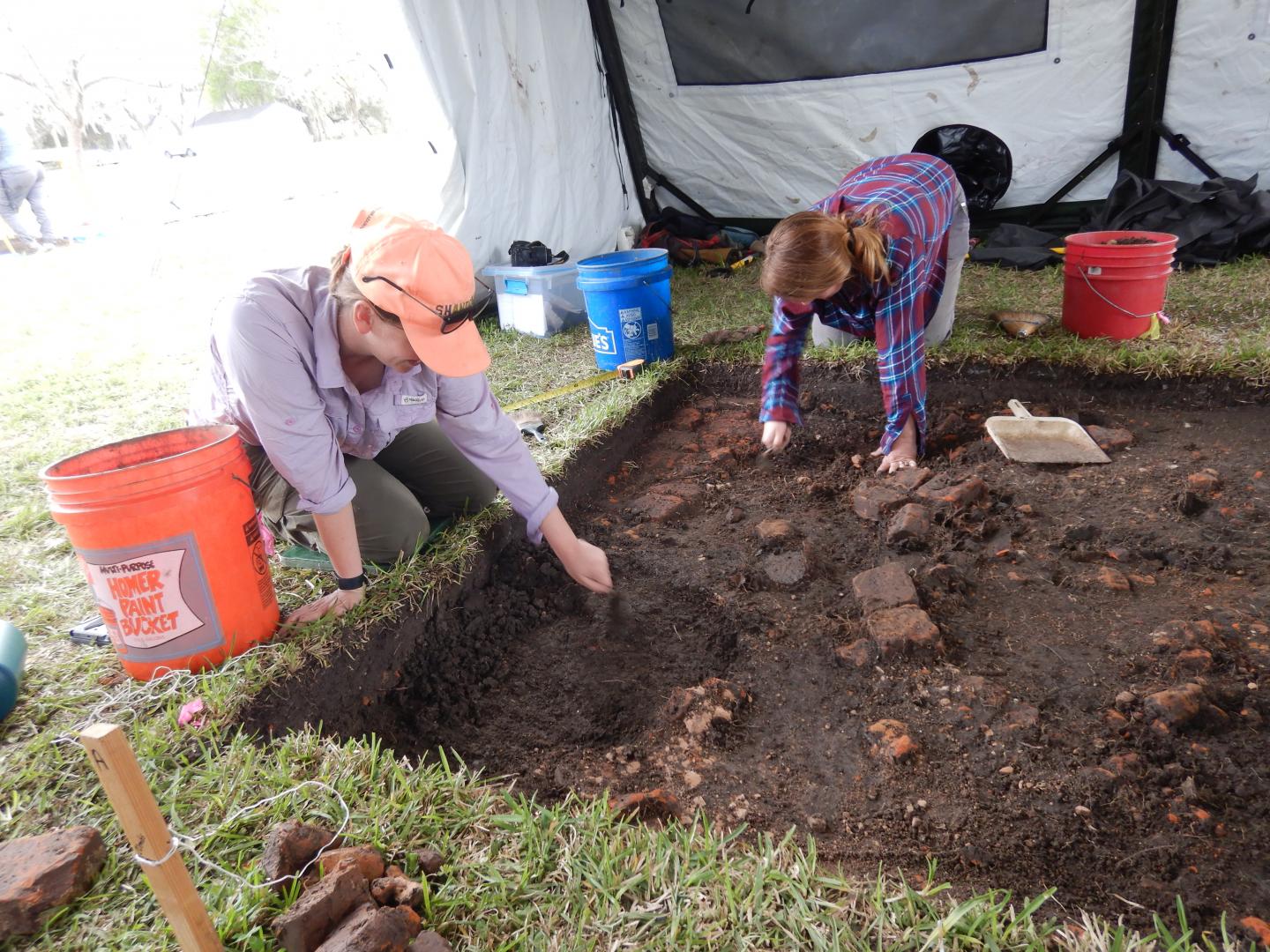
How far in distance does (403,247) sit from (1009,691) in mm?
1706

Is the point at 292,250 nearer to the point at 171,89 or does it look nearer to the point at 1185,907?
the point at 171,89

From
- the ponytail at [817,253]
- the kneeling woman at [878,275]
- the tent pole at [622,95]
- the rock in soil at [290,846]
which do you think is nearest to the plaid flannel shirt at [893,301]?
the kneeling woman at [878,275]

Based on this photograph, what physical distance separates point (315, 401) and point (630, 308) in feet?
7.14

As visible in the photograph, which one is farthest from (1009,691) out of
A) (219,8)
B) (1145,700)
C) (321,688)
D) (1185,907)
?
(219,8)

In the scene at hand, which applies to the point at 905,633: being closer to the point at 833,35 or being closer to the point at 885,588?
the point at 885,588

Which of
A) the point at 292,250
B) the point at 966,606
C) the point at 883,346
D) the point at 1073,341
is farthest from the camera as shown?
the point at 292,250

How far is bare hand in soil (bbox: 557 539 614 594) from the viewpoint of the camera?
7.20ft

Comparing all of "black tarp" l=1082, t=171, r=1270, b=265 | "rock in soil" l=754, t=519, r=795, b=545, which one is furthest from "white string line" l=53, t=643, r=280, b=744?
"black tarp" l=1082, t=171, r=1270, b=265

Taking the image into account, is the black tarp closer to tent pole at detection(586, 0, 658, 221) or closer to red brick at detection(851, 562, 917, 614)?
tent pole at detection(586, 0, 658, 221)

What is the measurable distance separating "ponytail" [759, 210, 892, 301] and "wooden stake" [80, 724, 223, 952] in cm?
203

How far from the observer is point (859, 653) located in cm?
200

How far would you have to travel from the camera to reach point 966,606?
2160 mm

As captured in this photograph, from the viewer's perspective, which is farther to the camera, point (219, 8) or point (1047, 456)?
point (219, 8)

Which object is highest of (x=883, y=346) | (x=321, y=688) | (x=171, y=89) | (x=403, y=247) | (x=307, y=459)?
(x=171, y=89)
